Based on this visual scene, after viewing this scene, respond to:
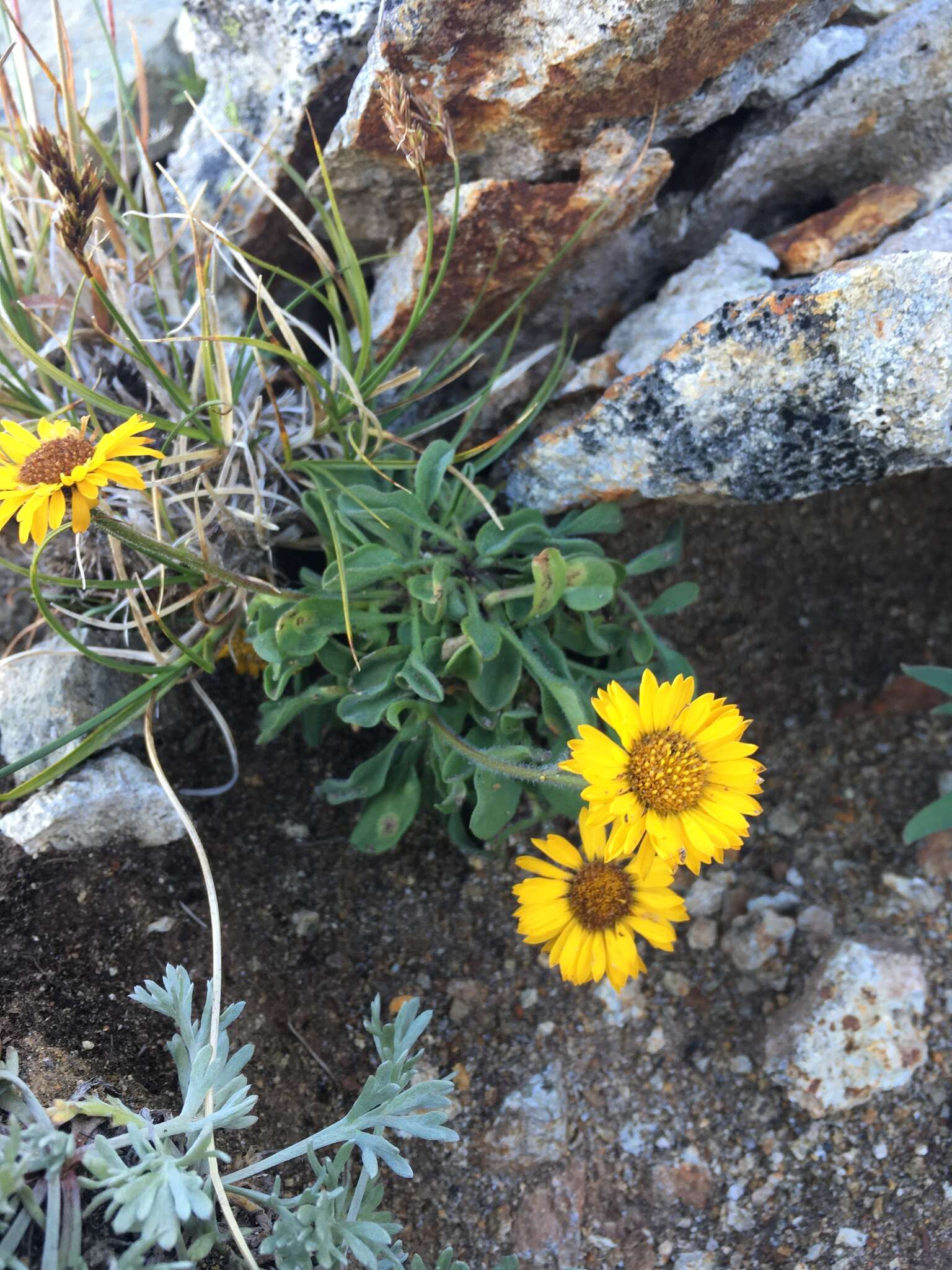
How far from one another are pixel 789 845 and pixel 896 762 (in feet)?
1.19

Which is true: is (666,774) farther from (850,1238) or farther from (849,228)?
(849,228)

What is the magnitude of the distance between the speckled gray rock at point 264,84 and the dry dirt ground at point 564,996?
1199 millimetres

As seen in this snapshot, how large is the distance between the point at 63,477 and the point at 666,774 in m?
1.05

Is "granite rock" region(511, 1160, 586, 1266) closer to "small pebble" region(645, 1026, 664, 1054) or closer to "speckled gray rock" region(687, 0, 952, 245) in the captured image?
"small pebble" region(645, 1026, 664, 1054)

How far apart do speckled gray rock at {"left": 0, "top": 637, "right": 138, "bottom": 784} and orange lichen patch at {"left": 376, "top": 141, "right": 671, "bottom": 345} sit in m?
1.02

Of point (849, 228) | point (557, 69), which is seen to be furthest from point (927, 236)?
point (557, 69)

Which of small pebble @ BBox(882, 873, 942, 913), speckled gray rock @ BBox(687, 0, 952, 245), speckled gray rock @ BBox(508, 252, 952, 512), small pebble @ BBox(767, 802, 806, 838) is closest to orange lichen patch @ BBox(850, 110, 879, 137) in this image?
speckled gray rock @ BBox(687, 0, 952, 245)

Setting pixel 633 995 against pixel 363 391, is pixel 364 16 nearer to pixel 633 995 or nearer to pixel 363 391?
pixel 363 391

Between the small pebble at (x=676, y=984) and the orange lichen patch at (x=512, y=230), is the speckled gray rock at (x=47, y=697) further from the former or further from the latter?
the small pebble at (x=676, y=984)

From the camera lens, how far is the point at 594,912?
6.15 ft

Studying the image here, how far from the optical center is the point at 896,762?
95.6 inches

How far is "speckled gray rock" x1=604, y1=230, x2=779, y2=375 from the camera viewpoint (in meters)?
2.12

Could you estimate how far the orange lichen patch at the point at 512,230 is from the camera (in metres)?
2.12

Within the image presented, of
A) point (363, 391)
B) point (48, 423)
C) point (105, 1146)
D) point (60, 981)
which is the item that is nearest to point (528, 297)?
point (363, 391)
